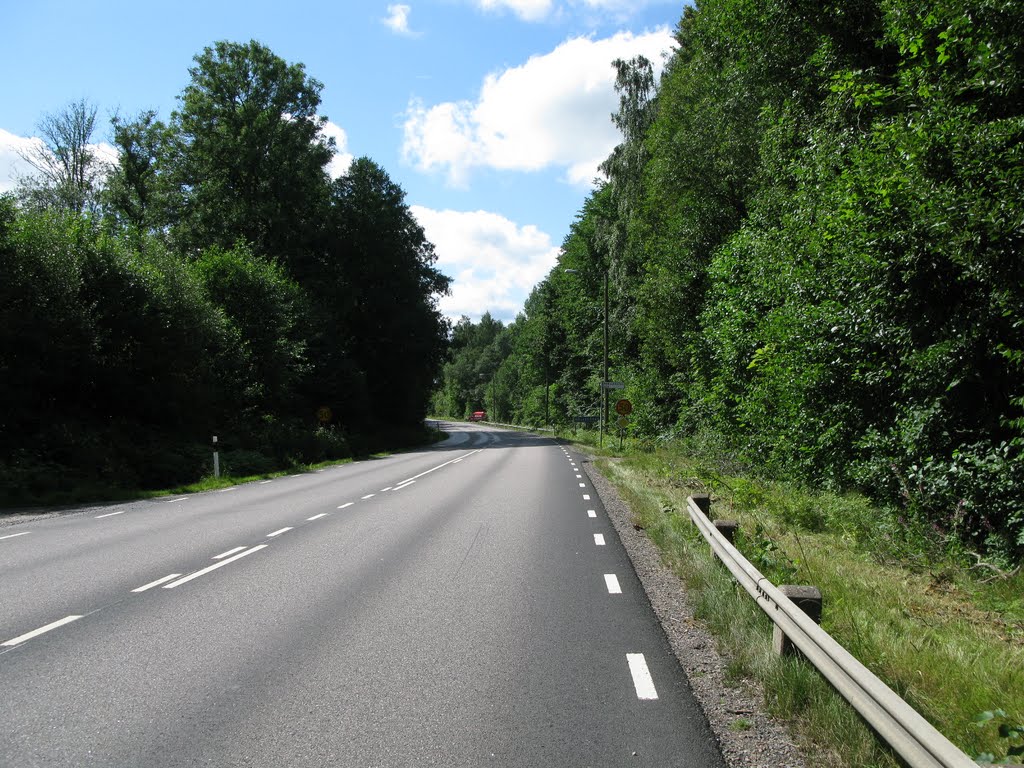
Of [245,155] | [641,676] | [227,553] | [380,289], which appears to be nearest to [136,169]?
[245,155]

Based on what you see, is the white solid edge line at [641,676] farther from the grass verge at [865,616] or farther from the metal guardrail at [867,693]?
the metal guardrail at [867,693]

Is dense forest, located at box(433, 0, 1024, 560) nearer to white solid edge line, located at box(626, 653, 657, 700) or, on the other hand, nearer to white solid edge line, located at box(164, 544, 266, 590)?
white solid edge line, located at box(626, 653, 657, 700)

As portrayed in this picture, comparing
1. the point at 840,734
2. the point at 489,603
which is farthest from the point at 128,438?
the point at 840,734

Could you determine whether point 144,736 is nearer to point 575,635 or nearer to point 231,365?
point 575,635

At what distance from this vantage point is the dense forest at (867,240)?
Answer: 8.00m

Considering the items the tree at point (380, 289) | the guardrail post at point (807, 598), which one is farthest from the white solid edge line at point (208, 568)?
the tree at point (380, 289)

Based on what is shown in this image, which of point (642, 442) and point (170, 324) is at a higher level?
point (170, 324)

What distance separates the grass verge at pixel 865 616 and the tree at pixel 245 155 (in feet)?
107

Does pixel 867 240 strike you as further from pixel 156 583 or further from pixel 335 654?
pixel 156 583

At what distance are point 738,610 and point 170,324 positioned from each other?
21898 mm

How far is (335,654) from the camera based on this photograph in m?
4.98

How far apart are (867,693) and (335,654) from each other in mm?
3503

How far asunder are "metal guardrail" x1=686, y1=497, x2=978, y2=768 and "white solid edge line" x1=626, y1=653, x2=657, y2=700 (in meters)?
0.94

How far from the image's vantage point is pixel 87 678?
4.52 m
